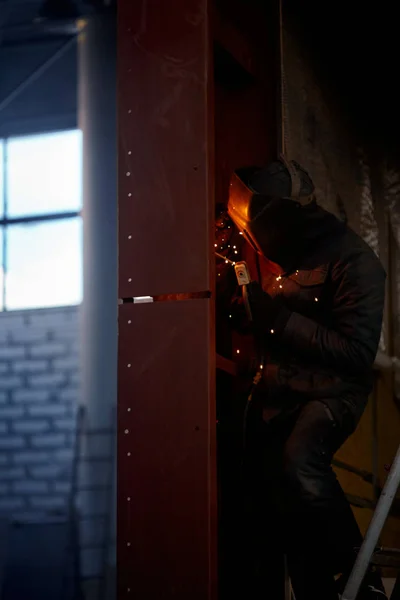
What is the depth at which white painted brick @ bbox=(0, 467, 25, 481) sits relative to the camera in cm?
481

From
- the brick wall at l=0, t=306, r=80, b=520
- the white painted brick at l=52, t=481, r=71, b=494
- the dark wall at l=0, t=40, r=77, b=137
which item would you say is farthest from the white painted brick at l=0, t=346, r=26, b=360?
the dark wall at l=0, t=40, r=77, b=137

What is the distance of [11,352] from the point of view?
4.85m

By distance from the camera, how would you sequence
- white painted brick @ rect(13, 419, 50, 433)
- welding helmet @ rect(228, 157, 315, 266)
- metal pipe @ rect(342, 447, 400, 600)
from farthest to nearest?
white painted brick @ rect(13, 419, 50, 433) < welding helmet @ rect(228, 157, 315, 266) < metal pipe @ rect(342, 447, 400, 600)

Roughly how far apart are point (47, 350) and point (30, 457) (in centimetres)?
64

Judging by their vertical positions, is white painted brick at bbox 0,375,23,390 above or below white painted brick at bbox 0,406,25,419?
above

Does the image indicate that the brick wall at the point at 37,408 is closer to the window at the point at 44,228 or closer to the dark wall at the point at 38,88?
the window at the point at 44,228

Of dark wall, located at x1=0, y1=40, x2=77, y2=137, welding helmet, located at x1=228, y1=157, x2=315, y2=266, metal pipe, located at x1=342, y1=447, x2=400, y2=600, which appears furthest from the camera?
dark wall, located at x1=0, y1=40, x2=77, y2=137

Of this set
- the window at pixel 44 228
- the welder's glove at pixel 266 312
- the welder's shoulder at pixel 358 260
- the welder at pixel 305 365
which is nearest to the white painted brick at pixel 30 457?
the window at pixel 44 228

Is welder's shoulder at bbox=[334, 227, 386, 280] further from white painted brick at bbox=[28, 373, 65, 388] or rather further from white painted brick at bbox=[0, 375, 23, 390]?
white painted brick at bbox=[0, 375, 23, 390]

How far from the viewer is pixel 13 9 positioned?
473cm

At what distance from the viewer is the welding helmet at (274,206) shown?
10.1 ft

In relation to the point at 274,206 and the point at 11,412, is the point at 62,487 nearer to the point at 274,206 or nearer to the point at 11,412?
the point at 11,412

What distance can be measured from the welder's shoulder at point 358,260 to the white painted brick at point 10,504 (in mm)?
2694

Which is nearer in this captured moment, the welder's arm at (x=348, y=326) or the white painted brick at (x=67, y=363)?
the welder's arm at (x=348, y=326)
